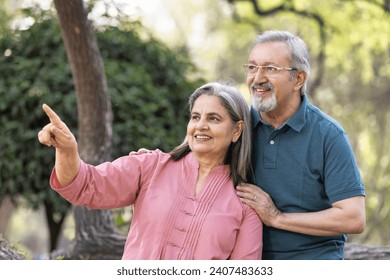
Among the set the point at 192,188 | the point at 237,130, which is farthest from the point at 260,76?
the point at 192,188

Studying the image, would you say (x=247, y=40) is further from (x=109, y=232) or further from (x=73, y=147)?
(x=73, y=147)

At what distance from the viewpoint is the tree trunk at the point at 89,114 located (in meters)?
4.36

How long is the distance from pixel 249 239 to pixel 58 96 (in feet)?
8.94

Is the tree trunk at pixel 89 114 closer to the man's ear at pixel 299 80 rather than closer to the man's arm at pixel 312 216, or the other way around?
the man's ear at pixel 299 80

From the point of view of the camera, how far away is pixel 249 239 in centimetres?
301

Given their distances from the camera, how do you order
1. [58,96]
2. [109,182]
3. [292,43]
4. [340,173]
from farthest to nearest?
[58,96] → [292,43] → [340,173] → [109,182]

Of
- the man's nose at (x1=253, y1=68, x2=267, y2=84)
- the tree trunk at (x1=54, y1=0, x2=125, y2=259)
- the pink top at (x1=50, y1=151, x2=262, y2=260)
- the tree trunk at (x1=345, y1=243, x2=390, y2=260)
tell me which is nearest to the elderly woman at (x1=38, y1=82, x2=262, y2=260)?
the pink top at (x1=50, y1=151, x2=262, y2=260)

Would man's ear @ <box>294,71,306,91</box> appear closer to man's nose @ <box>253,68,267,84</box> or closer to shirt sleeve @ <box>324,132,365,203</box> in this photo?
man's nose @ <box>253,68,267,84</box>

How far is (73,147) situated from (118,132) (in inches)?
101

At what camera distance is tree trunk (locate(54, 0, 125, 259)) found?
4.36 m

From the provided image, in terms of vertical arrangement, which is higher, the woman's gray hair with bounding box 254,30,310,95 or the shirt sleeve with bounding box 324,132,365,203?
the woman's gray hair with bounding box 254,30,310,95

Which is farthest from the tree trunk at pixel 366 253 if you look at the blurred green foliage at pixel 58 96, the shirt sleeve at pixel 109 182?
the shirt sleeve at pixel 109 182

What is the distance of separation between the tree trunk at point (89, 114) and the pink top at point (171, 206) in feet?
5.03

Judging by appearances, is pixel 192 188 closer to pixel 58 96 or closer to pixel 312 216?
pixel 312 216
